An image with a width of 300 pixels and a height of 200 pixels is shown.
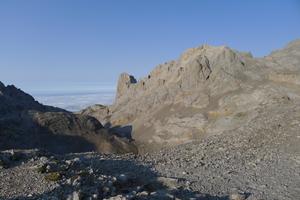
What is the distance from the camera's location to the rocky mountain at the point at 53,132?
204ft

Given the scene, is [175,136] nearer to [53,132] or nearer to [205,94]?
[205,94]

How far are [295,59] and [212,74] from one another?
50.3 feet

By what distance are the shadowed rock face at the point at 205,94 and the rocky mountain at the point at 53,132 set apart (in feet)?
21.5

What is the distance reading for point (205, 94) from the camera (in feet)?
262

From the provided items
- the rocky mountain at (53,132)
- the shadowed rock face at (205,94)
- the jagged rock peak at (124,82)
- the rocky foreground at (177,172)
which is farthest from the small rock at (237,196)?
the jagged rock peak at (124,82)

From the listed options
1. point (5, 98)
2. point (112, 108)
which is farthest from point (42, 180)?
point (112, 108)

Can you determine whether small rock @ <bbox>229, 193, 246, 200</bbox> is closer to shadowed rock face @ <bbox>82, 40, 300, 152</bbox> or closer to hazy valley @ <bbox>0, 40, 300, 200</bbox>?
hazy valley @ <bbox>0, 40, 300, 200</bbox>

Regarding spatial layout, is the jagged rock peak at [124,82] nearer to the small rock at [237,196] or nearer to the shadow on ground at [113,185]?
the shadow on ground at [113,185]

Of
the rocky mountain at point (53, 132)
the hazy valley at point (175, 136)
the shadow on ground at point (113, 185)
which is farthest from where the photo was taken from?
the rocky mountain at point (53, 132)

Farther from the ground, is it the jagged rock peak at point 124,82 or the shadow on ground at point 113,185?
the jagged rock peak at point 124,82

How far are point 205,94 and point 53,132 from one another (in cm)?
2865

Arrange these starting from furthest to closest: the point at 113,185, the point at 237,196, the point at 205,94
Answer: the point at 205,94 < the point at 237,196 < the point at 113,185

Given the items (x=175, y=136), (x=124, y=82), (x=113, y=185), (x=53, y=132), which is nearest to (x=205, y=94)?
(x=175, y=136)

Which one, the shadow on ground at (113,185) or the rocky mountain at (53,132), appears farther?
the rocky mountain at (53,132)
